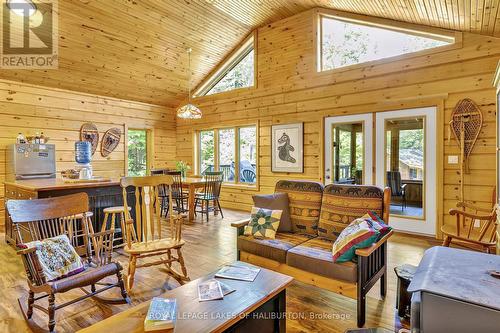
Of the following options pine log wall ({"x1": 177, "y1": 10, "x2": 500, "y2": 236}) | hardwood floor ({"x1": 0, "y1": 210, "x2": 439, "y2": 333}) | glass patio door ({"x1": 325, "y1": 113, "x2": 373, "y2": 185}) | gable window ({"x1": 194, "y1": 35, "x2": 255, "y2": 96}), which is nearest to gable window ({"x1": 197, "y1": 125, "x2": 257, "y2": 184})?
pine log wall ({"x1": 177, "y1": 10, "x2": 500, "y2": 236})

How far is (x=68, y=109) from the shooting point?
590cm

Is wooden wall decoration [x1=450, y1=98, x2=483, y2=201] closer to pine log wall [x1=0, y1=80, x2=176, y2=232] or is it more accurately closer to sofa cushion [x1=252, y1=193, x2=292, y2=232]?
sofa cushion [x1=252, y1=193, x2=292, y2=232]

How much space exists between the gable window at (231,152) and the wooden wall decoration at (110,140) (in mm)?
2002

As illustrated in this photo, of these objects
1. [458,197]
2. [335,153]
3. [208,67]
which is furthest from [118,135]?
[458,197]

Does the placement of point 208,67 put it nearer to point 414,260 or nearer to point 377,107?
point 377,107

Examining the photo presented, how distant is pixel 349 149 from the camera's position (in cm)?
493

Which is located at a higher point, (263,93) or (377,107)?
(263,93)

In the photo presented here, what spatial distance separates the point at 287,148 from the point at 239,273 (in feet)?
13.2

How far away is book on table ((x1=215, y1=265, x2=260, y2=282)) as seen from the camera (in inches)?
73.1

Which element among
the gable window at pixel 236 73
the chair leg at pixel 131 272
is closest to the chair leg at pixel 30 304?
the chair leg at pixel 131 272

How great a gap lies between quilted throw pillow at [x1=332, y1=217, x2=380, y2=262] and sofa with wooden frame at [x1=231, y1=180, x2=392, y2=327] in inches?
1.9

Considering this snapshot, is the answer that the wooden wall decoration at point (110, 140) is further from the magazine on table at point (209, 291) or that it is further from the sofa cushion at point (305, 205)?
the magazine on table at point (209, 291)

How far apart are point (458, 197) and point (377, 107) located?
178 cm

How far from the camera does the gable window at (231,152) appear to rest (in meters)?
6.46
